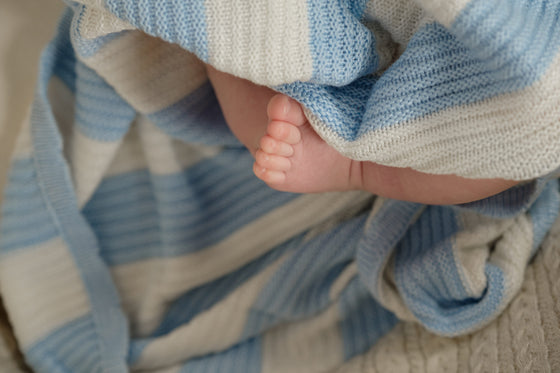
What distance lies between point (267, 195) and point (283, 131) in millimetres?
368

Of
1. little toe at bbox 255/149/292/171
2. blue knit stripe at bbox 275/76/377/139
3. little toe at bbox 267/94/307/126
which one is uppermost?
blue knit stripe at bbox 275/76/377/139

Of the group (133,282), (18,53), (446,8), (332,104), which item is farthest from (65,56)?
(446,8)

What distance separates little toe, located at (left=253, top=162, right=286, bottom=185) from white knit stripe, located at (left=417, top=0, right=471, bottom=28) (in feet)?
0.71

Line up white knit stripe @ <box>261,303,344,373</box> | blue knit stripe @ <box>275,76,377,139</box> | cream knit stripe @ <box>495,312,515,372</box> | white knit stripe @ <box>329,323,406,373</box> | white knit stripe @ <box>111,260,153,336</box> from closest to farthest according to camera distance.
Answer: blue knit stripe @ <box>275,76,377,139</box>
cream knit stripe @ <box>495,312,515,372</box>
white knit stripe @ <box>329,323,406,373</box>
white knit stripe @ <box>261,303,344,373</box>
white knit stripe @ <box>111,260,153,336</box>

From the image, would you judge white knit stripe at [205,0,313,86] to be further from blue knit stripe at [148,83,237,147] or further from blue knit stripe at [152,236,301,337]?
blue knit stripe at [152,236,301,337]

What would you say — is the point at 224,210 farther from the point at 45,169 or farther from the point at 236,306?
the point at 45,169

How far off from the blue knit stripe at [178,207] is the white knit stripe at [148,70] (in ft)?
0.57

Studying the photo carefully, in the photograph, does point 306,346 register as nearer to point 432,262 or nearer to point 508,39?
point 432,262

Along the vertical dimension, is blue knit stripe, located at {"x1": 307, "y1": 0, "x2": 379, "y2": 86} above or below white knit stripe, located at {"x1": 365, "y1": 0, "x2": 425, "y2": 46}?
below

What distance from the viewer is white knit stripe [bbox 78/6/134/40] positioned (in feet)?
1.57

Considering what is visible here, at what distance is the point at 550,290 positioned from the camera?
62 cm

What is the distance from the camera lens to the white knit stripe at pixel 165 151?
831 mm

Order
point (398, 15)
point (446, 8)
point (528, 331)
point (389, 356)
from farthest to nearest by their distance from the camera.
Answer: point (389, 356)
point (528, 331)
point (398, 15)
point (446, 8)

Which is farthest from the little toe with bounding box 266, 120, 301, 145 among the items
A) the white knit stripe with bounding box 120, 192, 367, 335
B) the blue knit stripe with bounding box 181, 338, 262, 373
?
the blue knit stripe with bounding box 181, 338, 262, 373
